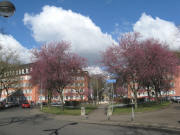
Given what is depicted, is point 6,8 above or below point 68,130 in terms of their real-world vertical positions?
above

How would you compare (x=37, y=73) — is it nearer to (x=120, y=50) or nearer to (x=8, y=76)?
(x=120, y=50)

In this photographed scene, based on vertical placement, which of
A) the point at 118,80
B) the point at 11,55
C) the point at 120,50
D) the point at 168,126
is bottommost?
the point at 168,126

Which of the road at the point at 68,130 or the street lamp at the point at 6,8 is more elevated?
the street lamp at the point at 6,8

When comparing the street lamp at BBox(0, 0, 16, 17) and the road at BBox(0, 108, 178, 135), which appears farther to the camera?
the road at BBox(0, 108, 178, 135)

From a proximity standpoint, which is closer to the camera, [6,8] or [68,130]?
Result: [6,8]

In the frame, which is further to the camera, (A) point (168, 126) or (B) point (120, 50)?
(B) point (120, 50)

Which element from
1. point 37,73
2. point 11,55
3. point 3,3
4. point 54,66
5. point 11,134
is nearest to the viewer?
point 3,3

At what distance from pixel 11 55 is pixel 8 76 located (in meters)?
8.15

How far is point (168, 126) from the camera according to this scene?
462 inches

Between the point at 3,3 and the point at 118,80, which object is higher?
the point at 3,3

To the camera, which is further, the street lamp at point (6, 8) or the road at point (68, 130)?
the road at point (68, 130)

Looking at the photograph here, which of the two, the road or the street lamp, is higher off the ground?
the street lamp

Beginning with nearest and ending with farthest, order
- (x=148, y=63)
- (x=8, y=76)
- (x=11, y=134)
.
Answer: (x=11, y=134), (x=148, y=63), (x=8, y=76)

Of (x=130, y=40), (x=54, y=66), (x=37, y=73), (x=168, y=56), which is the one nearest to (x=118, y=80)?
(x=130, y=40)
